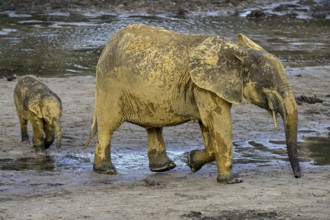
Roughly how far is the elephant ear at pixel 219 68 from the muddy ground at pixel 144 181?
943 mm

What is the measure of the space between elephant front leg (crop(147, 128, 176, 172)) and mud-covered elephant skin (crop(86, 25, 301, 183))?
11mm

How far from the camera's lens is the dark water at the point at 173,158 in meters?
11.5

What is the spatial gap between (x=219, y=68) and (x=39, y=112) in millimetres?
2956

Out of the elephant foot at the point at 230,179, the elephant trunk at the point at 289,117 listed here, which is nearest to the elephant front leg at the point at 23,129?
the elephant foot at the point at 230,179

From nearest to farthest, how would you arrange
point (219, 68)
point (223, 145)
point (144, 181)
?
1. point (219, 68)
2. point (223, 145)
3. point (144, 181)

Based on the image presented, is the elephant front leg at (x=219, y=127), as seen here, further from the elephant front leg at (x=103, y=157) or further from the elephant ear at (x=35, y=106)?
the elephant ear at (x=35, y=106)

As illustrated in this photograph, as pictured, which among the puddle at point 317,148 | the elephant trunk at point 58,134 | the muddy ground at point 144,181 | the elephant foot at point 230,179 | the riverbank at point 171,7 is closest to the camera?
the muddy ground at point 144,181

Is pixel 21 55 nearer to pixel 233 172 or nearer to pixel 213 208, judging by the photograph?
pixel 233 172

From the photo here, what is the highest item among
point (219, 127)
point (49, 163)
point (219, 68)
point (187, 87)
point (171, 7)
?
point (219, 68)

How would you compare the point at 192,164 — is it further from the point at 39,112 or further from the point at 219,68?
the point at 39,112

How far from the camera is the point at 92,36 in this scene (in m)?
20.7

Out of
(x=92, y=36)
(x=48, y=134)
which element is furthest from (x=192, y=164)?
(x=92, y=36)

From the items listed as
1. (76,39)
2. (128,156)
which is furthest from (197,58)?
(76,39)

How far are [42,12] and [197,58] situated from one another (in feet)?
46.1
